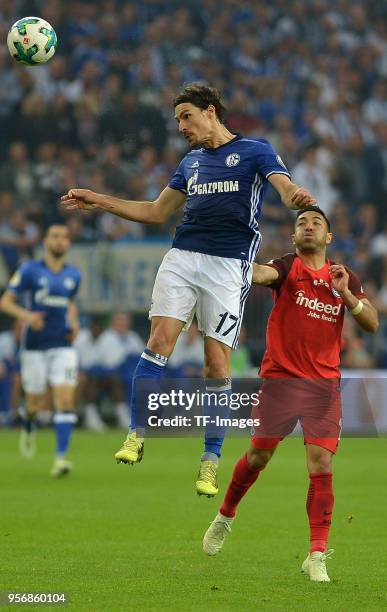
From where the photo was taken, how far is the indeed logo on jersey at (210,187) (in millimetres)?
8047

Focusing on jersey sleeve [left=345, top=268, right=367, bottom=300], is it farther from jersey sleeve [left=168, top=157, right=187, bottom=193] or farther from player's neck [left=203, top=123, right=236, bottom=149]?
jersey sleeve [left=168, top=157, right=187, bottom=193]

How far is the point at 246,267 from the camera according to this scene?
26.8 ft

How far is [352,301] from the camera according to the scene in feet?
23.6

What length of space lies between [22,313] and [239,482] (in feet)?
20.9

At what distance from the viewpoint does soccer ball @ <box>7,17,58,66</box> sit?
8852mm

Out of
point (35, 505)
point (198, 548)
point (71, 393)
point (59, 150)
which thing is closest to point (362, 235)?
point (59, 150)

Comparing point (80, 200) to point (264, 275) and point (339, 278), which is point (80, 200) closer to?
point (264, 275)

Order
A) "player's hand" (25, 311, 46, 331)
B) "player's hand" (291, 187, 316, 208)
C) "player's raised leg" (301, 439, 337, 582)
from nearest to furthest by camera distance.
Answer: "player's hand" (291, 187, 316, 208) < "player's raised leg" (301, 439, 337, 582) < "player's hand" (25, 311, 46, 331)

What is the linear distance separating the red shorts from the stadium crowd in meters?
13.0

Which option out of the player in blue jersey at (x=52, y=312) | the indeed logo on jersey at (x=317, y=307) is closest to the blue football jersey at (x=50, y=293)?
the player in blue jersey at (x=52, y=312)

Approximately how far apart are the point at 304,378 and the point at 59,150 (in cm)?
1534

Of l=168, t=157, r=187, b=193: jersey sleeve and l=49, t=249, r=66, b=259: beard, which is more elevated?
l=168, t=157, r=187, b=193: jersey sleeve

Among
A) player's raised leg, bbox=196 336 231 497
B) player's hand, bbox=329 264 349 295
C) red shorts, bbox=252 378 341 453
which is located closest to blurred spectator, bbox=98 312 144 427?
player's raised leg, bbox=196 336 231 497

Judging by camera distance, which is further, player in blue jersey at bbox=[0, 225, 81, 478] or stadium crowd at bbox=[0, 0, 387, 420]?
stadium crowd at bbox=[0, 0, 387, 420]
